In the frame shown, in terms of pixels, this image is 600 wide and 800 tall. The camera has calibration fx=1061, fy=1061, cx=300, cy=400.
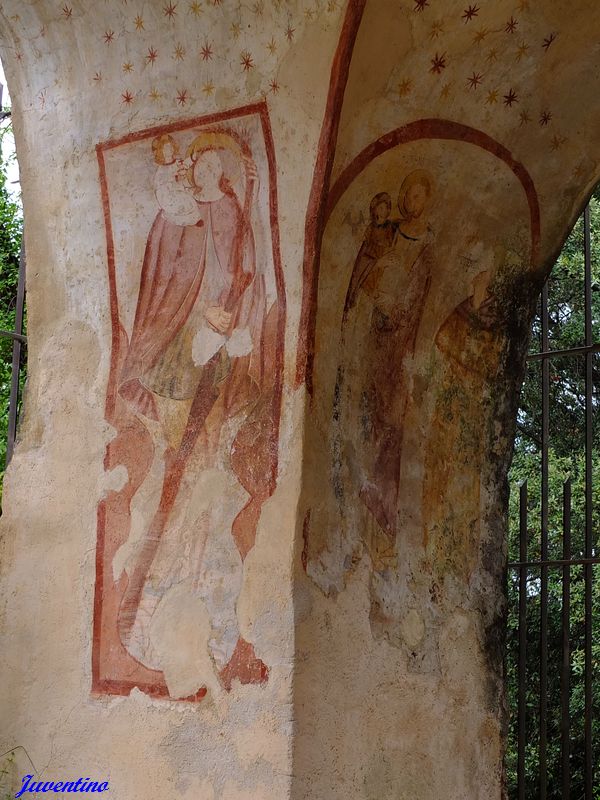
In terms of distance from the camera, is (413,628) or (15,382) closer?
(413,628)

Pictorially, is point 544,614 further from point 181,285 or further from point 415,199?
point 181,285

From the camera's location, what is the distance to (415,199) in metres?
5.04

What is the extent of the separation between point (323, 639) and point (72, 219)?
2.40 meters

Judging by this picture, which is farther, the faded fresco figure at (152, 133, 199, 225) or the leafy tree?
the leafy tree

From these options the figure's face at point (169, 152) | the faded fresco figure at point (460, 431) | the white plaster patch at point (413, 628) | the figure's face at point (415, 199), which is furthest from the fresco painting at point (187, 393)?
the faded fresco figure at point (460, 431)

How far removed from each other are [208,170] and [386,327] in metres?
1.14

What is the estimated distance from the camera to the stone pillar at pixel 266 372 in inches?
177

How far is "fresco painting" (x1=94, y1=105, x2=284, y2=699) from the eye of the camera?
4.62 meters

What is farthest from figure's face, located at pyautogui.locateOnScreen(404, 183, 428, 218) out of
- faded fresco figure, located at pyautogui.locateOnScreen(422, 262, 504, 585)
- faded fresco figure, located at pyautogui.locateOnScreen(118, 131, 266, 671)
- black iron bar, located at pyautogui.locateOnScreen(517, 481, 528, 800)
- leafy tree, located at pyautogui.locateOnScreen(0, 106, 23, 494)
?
leafy tree, located at pyautogui.locateOnScreen(0, 106, 23, 494)

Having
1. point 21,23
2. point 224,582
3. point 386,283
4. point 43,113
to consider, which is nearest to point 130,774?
point 224,582

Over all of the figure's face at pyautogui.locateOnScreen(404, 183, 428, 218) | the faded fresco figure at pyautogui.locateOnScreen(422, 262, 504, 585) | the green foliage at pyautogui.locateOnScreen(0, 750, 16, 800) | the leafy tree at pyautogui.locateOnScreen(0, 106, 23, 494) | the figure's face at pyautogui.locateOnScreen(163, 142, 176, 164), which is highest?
the leafy tree at pyautogui.locateOnScreen(0, 106, 23, 494)

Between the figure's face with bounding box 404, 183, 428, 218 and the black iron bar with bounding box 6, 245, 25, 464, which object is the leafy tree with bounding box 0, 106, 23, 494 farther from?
the figure's face with bounding box 404, 183, 428, 218

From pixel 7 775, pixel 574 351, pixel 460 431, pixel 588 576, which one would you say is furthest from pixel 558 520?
pixel 7 775

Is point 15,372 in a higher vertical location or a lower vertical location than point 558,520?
higher
